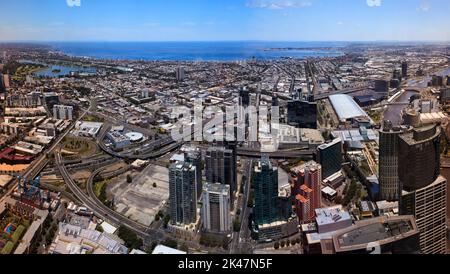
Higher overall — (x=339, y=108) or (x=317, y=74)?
(x=317, y=74)

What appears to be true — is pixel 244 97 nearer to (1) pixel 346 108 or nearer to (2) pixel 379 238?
(1) pixel 346 108

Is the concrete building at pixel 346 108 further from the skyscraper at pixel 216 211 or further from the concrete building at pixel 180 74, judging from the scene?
the skyscraper at pixel 216 211

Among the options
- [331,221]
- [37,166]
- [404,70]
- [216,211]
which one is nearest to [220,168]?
[216,211]

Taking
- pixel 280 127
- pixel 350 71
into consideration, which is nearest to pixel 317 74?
pixel 350 71

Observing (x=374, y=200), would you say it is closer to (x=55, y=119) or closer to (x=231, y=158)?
(x=231, y=158)

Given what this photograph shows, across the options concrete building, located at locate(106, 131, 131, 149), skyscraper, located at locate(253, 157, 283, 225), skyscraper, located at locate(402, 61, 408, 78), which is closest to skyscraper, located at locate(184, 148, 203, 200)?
skyscraper, located at locate(253, 157, 283, 225)

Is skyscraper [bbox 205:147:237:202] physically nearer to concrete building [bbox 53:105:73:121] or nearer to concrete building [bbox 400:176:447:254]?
concrete building [bbox 400:176:447:254]
